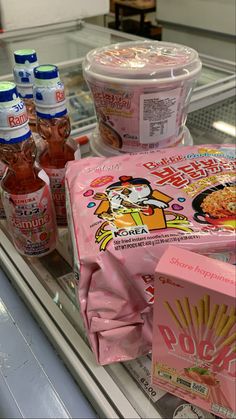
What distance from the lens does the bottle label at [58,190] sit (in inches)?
28.0

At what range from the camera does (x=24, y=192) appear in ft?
2.09

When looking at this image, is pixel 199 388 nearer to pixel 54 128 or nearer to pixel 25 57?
pixel 54 128

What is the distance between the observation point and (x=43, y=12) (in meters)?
1.69

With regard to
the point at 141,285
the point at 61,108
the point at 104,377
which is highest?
the point at 61,108

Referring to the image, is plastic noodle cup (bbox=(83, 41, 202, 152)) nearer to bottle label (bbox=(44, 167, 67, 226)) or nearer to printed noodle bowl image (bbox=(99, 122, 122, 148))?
printed noodle bowl image (bbox=(99, 122, 122, 148))

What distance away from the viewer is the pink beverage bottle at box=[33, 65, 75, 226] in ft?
2.03

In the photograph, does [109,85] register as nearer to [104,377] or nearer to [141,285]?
[141,285]

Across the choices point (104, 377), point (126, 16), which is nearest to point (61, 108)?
point (104, 377)

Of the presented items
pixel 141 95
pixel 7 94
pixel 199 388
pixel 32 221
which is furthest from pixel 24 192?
pixel 199 388

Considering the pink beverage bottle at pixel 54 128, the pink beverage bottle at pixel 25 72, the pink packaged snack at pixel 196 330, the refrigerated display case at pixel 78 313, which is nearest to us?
the pink packaged snack at pixel 196 330

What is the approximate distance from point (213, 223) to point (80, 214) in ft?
0.60

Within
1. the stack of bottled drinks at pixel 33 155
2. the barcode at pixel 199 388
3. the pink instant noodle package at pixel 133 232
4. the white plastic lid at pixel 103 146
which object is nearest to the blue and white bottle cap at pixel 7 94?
the stack of bottled drinks at pixel 33 155

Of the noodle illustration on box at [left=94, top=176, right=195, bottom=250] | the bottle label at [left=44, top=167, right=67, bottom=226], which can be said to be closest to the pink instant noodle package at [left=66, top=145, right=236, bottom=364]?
the noodle illustration on box at [left=94, top=176, right=195, bottom=250]

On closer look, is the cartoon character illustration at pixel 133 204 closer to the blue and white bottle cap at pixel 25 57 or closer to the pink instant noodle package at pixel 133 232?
the pink instant noodle package at pixel 133 232
